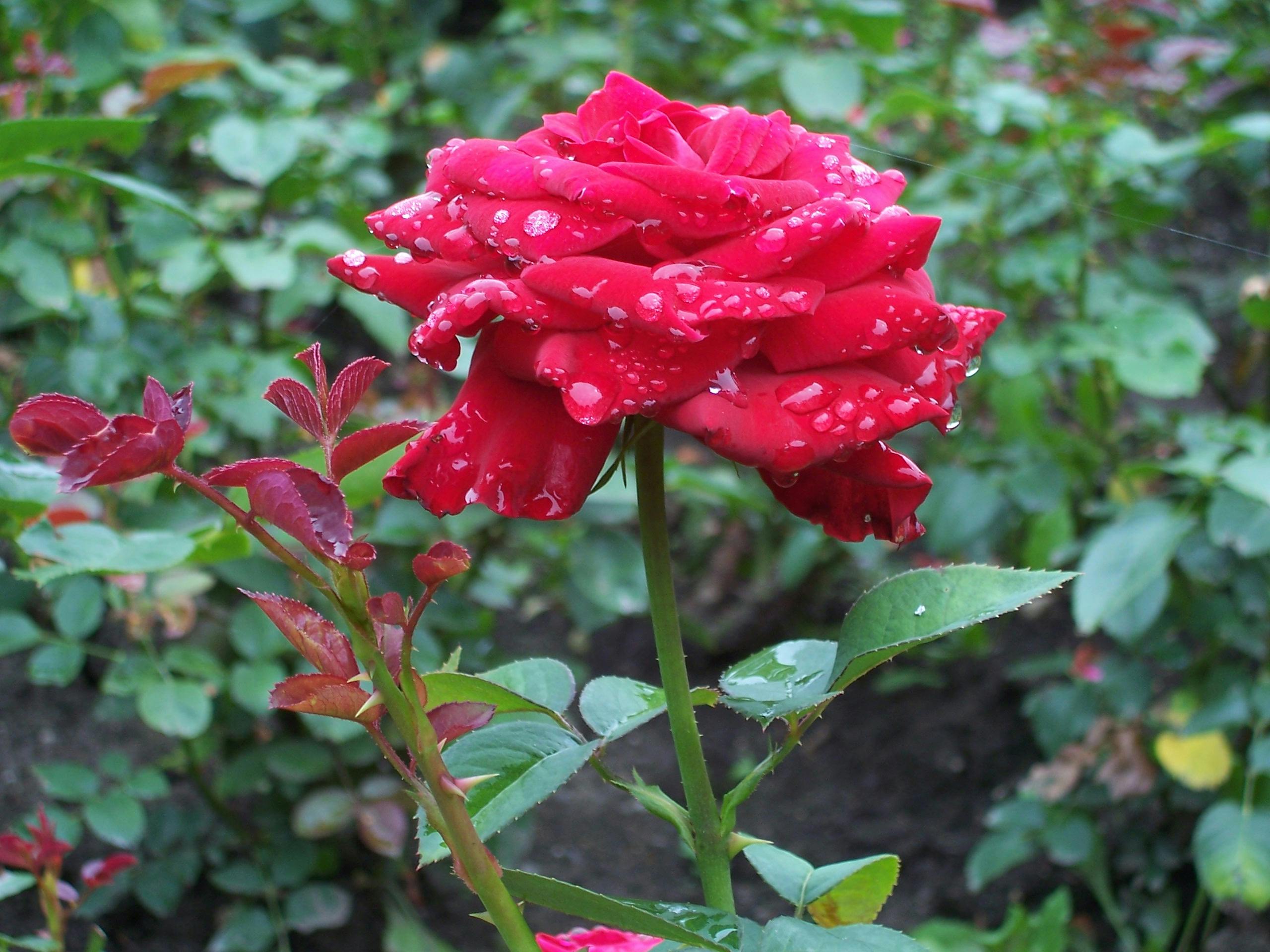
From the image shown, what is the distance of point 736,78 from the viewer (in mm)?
1780

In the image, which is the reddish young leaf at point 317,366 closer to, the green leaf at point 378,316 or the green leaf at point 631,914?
the green leaf at point 631,914

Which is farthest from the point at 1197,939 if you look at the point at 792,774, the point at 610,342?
the point at 610,342

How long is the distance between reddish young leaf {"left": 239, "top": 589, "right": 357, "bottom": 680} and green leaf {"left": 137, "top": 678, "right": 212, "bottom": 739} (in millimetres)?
690

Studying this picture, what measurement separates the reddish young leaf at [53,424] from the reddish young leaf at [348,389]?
0.06 m

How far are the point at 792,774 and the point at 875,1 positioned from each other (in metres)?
1.24

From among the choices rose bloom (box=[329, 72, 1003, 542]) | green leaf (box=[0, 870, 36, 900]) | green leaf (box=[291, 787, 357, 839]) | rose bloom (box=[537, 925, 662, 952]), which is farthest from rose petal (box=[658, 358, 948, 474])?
green leaf (box=[291, 787, 357, 839])

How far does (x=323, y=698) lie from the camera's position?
326 millimetres

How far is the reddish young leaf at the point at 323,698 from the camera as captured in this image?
1.05 feet

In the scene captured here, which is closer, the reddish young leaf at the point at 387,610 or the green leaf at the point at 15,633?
the reddish young leaf at the point at 387,610

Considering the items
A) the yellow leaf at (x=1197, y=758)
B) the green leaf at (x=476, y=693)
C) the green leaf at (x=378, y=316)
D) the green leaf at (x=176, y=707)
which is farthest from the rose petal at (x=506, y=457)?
the yellow leaf at (x=1197, y=758)

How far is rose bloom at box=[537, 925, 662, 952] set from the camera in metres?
0.44

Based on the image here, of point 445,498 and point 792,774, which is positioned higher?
point 445,498

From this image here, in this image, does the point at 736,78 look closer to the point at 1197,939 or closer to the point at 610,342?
the point at 1197,939

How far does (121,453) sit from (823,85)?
158 centimetres
